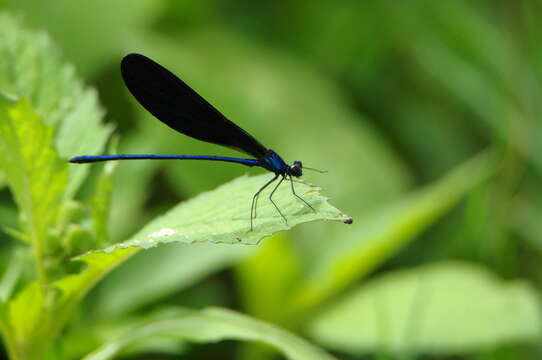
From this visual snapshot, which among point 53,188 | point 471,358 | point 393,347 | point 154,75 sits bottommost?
point 53,188

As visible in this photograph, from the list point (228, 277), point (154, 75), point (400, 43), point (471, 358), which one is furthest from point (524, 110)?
point (154, 75)

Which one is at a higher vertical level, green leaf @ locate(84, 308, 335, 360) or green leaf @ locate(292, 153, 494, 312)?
green leaf @ locate(292, 153, 494, 312)

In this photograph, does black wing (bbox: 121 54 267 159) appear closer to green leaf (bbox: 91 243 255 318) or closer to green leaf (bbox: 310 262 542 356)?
green leaf (bbox: 91 243 255 318)

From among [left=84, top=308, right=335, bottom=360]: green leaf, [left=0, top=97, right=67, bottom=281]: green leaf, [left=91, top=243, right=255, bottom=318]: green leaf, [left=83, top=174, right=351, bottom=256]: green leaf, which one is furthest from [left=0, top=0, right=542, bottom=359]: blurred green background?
[left=83, top=174, right=351, bottom=256]: green leaf

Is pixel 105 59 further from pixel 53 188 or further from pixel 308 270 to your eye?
pixel 53 188

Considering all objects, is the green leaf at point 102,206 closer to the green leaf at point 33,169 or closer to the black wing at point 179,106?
the green leaf at point 33,169

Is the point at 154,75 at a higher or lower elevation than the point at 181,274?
higher
